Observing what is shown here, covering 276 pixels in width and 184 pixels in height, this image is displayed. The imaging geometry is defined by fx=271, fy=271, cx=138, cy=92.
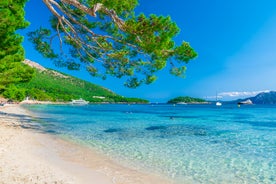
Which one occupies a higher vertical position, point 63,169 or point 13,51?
point 13,51

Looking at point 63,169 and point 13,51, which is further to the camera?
point 13,51

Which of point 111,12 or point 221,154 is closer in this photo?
point 111,12

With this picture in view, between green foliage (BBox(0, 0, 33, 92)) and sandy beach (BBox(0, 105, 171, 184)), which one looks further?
green foliage (BBox(0, 0, 33, 92))

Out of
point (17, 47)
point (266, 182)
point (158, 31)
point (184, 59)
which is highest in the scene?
point (17, 47)

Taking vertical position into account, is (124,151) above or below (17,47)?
below

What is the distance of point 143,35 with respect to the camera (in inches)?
391

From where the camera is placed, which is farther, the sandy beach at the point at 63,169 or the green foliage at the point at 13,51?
the green foliage at the point at 13,51

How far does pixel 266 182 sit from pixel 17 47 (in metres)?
21.0

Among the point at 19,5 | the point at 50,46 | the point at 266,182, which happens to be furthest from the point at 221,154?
the point at 19,5

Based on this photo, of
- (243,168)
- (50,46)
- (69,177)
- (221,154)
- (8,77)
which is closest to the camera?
(69,177)

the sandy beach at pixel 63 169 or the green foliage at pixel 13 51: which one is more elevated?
the green foliage at pixel 13 51

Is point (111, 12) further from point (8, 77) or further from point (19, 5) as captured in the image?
point (8, 77)

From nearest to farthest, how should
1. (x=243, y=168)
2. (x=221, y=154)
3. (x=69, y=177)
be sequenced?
1. (x=69, y=177)
2. (x=243, y=168)
3. (x=221, y=154)

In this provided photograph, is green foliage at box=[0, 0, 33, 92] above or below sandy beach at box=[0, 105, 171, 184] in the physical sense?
above
